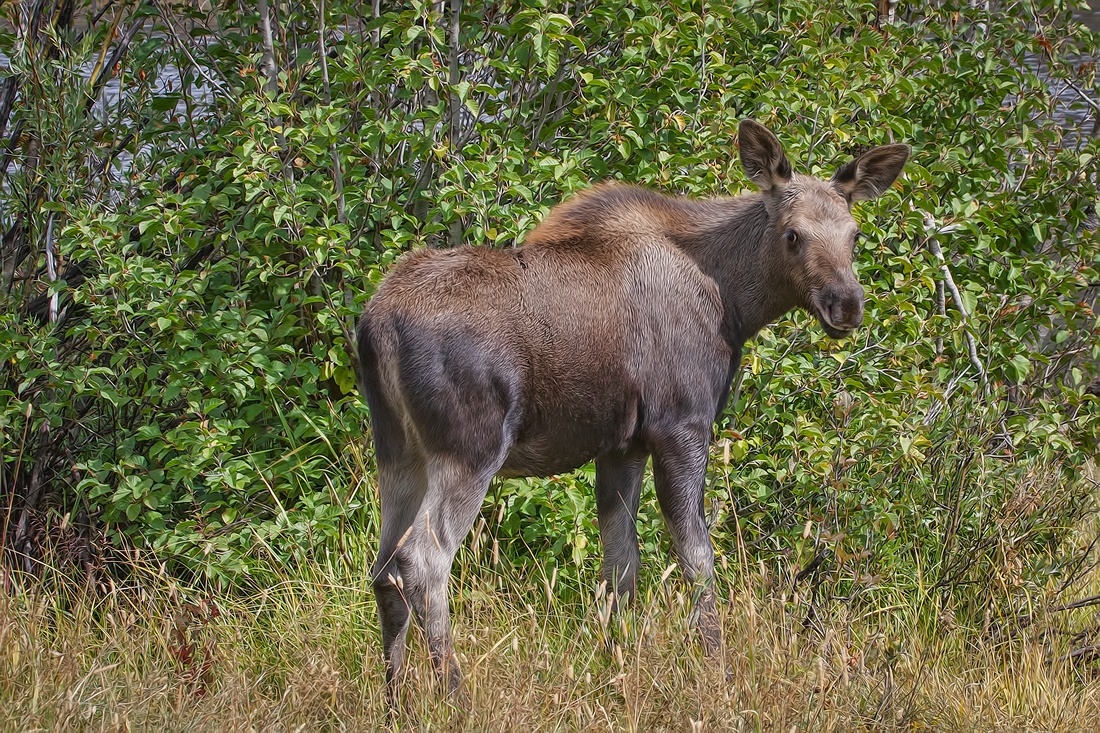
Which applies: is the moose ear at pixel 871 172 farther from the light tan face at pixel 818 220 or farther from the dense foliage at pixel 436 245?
the dense foliage at pixel 436 245

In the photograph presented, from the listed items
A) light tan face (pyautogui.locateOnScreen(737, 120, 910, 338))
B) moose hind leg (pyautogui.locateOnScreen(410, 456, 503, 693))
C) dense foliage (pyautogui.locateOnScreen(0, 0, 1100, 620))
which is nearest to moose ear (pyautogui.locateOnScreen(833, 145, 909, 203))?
light tan face (pyautogui.locateOnScreen(737, 120, 910, 338))

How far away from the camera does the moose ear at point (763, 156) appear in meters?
4.93

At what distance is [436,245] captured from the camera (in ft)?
19.9

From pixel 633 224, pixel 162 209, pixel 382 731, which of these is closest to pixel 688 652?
pixel 382 731

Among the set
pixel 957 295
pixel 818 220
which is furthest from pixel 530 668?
pixel 957 295

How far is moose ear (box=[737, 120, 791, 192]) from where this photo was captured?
493 centimetres

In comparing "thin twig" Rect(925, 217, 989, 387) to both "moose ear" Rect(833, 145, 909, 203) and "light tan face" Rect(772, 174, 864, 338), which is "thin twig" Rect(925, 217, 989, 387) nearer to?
"moose ear" Rect(833, 145, 909, 203)

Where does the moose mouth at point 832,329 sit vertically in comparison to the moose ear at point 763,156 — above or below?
below

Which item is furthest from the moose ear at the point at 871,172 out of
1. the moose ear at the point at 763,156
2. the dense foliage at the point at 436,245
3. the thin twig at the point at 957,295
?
the thin twig at the point at 957,295

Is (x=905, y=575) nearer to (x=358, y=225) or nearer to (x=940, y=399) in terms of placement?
(x=940, y=399)

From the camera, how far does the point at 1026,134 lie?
641 cm

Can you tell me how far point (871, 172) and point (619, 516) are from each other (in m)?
1.86

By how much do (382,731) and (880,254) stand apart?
11.5 ft

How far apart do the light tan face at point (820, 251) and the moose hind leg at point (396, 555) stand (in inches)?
67.2
